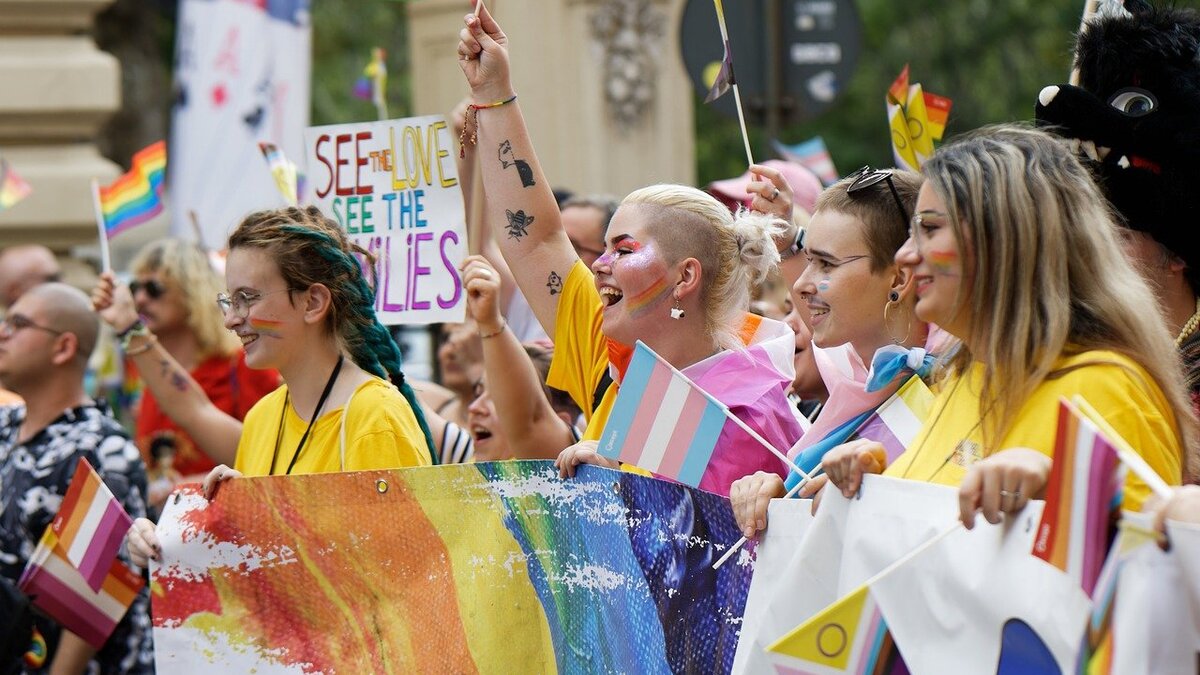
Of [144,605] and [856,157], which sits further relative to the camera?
[856,157]

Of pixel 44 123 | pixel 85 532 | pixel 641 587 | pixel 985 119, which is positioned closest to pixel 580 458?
pixel 641 587

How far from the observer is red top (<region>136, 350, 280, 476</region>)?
6.85 meters

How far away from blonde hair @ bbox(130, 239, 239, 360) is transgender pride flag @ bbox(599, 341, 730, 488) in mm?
3784

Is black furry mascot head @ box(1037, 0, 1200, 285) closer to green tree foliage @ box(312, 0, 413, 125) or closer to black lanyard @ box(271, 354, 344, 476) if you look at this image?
black lanyard @ box(271, 354, 344, 476)

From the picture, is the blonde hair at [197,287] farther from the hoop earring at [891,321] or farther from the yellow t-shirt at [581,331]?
the hoop earring at [891,321]

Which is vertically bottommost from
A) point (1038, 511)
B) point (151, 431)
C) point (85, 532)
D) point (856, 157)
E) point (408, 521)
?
point (856, 157)

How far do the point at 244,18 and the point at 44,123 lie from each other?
148 centimetres

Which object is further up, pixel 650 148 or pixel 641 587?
pixel 641 587

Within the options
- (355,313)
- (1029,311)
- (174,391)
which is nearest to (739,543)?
(1029,311)

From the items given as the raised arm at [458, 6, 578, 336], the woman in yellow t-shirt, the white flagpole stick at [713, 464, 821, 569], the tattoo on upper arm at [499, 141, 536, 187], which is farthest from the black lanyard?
the white flagpole stick at [713, 464, 821, 569]

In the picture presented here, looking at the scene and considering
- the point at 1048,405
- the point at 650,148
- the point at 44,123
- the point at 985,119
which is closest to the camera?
the point at 1048,405

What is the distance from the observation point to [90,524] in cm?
454

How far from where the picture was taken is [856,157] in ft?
79.4

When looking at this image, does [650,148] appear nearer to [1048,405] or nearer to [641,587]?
[641,587]
